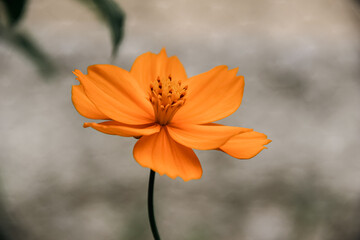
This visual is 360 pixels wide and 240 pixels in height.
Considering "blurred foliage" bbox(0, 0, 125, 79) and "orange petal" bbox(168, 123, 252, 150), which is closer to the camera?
"orange petal" bbox(168, 123, 252, 150)

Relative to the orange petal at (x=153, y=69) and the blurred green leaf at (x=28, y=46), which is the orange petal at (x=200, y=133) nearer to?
the orange petal at (x=153, y=69)

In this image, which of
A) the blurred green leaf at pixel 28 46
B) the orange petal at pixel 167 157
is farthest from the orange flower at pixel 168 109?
the blurred green leaf at pixel 28 46

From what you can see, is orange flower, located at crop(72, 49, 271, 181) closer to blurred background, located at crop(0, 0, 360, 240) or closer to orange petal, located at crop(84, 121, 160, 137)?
orange petal, located at crop(84, 121, 160, 137)

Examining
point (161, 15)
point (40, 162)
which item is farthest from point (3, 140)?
point (161, 15)

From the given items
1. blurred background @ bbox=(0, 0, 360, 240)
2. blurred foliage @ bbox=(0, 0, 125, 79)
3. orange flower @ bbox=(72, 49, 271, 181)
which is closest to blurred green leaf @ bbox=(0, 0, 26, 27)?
blurred foliage @ bbox=(0, 0, 125, 79)

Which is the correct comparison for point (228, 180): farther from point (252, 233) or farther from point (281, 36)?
point (281, 36)

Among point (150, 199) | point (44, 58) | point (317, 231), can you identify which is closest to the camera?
point (150, 199)
